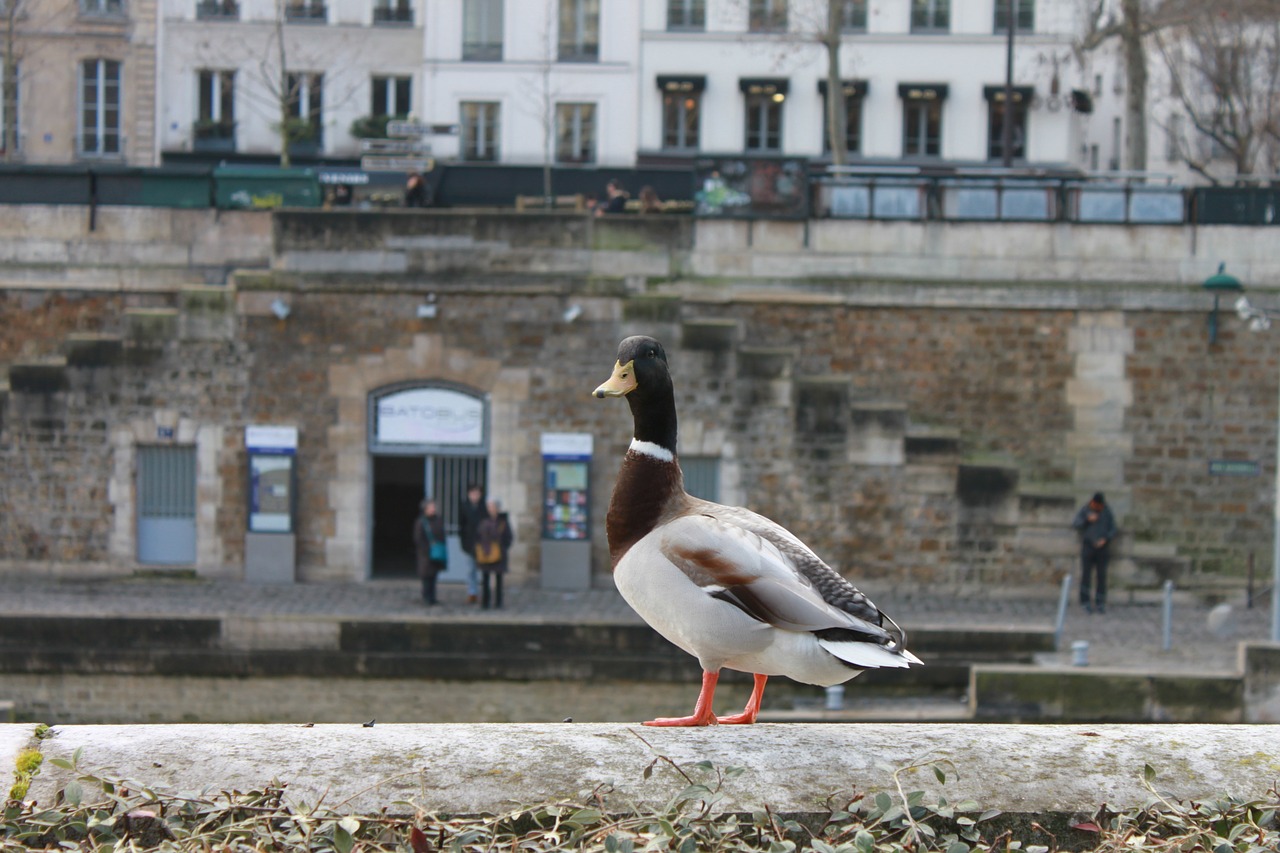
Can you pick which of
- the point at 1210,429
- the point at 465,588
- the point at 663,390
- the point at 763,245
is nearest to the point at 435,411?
the point at 465,588

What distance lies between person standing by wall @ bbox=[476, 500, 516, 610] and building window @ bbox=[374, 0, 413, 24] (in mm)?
20391

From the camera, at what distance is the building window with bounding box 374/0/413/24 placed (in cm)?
3681

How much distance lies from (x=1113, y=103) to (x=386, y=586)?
32639 mm

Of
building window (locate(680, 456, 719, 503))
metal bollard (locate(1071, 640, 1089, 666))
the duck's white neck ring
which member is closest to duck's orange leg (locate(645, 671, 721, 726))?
the duck's white neck ring

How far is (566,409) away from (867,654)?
17043mm

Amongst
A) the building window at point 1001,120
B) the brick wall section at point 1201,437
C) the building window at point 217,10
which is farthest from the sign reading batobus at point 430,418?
the building window at point 1001,120

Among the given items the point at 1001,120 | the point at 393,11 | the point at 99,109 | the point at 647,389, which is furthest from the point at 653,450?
the point at 99,109

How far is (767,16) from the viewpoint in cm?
3659

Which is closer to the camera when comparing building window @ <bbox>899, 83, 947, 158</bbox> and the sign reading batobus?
the sign reading batobus

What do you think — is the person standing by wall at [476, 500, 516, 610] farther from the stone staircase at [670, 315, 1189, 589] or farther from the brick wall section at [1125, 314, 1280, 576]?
the brick wall section at [1125, 314, 1280, 576]

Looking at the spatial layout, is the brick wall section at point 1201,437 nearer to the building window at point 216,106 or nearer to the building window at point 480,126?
the building window at point 480,126

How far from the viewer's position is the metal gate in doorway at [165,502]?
21203mm

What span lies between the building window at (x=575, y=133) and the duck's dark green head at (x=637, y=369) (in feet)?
106

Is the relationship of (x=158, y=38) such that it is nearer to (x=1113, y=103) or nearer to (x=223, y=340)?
(x=223, y=340)
